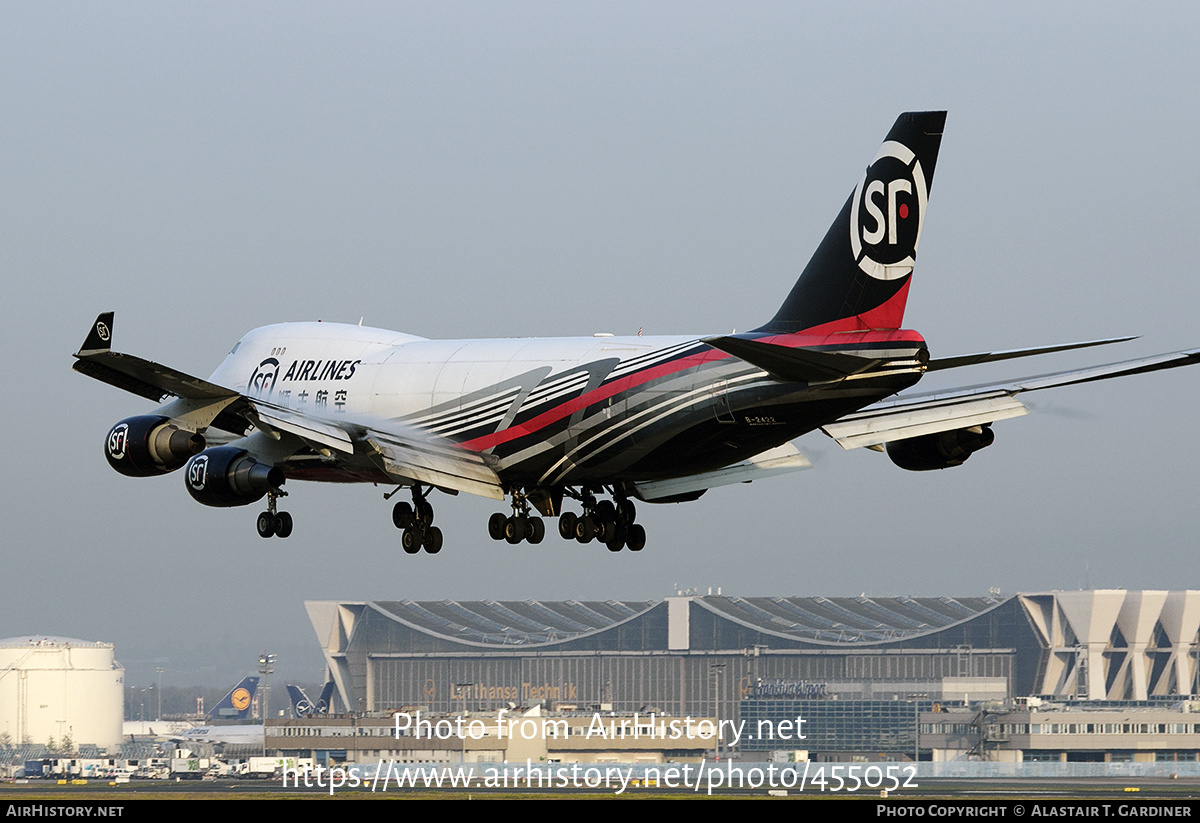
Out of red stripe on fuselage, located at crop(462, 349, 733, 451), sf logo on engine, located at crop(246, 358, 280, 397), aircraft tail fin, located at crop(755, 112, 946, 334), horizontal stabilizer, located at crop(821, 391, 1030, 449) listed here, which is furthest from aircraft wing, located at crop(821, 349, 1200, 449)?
sf logo on engine, located at crop(246, 358, 280, 397)

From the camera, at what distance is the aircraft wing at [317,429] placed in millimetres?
42125

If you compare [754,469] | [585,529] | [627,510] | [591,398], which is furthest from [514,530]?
[754,469]

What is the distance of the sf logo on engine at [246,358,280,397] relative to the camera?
5181 centimetres

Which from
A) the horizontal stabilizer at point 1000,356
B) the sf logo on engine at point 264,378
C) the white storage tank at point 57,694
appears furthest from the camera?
the white storage tank at point 57,694

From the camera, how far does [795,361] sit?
37375 mm

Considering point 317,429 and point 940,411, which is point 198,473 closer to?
point 317,429

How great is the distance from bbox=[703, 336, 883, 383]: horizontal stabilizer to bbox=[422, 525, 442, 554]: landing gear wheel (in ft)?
41.6

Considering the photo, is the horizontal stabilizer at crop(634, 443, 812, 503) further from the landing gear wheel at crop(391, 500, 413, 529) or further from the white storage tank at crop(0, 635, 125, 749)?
the white storage tank at crop(0, 635, 125, 749)

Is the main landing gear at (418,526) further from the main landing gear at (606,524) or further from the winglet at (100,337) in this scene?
the winglet at (100,337)

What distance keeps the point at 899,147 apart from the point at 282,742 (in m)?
113

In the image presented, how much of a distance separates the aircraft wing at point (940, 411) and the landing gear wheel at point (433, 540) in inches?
427

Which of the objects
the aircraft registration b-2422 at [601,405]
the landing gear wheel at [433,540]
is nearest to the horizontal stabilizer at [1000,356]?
the aircraft registration b-2422 at [601,405]
